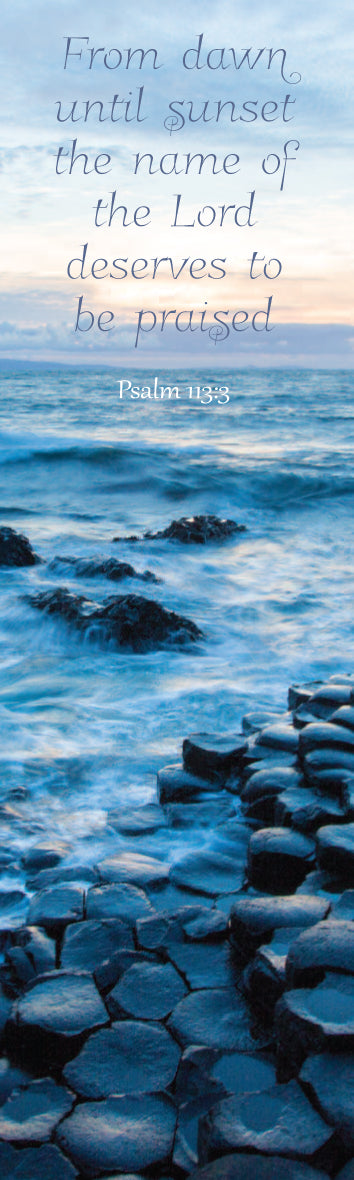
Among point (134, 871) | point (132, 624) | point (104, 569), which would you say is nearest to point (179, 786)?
point (134, 871)

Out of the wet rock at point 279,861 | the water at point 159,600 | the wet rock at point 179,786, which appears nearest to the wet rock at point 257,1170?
the wet rock at point 279,861

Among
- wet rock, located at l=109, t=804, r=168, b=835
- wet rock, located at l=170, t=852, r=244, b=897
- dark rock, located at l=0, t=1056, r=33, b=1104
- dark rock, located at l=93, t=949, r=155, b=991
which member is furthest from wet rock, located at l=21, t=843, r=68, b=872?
dark rock, located at l=0, t=1056, r=33, b=1104

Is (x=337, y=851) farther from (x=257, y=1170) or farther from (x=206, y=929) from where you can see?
(x=257, y=1170)

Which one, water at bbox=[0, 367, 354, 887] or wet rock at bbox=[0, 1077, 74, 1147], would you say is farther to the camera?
water at bbox=[0, 367, 354, 887]

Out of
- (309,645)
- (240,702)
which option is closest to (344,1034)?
(240,702)

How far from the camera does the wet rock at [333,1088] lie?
1.40m

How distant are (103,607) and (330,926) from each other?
410cm

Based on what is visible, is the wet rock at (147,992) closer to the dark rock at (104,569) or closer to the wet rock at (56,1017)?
the wet rock at (56,1017)

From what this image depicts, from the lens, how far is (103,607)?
5781mm

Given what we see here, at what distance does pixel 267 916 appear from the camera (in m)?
2.06

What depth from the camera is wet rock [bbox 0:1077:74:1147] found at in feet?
5.32

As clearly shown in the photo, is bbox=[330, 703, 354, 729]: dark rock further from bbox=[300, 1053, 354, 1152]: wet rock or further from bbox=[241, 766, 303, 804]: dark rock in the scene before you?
bbox=[300, 1053, 354, 1152]: wet rock

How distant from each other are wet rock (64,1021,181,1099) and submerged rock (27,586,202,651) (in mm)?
3566

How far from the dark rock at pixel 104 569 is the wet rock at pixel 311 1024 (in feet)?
18.2
